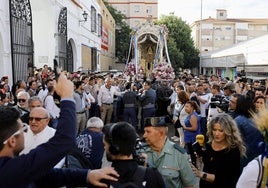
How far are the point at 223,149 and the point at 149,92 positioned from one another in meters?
7.47

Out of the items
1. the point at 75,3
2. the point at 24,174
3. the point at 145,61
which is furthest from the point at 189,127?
the point at 145,61

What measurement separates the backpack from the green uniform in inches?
36.5

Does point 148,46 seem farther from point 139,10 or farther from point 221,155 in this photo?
point 139,10

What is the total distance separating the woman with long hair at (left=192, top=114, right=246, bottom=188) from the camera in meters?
3.60

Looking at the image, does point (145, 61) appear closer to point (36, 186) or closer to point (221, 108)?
point (221, 108)

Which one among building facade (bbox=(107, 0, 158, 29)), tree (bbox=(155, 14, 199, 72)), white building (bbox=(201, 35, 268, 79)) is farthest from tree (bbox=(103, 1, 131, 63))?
white building (bbox=(201, 35, 268, 79))

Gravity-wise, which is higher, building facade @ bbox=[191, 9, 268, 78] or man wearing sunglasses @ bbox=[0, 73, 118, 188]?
building facade @ bbox=[191, 9, 268, 78]

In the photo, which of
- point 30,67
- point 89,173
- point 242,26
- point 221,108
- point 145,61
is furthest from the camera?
point 242,26

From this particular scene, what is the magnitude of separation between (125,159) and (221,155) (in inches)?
68.7

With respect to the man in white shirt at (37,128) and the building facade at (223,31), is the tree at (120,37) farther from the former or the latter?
the man in white shirt at (37,128)

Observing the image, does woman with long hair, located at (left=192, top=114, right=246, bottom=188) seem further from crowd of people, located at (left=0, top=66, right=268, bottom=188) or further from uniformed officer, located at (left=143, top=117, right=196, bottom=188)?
uniformed officer, located at (left=143, top=117, right=196, bottom=188)

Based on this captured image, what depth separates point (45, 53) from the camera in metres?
17.1

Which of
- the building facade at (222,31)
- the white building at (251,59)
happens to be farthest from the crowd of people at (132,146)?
the building facade at (222,31)

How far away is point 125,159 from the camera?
2215 millimetres
